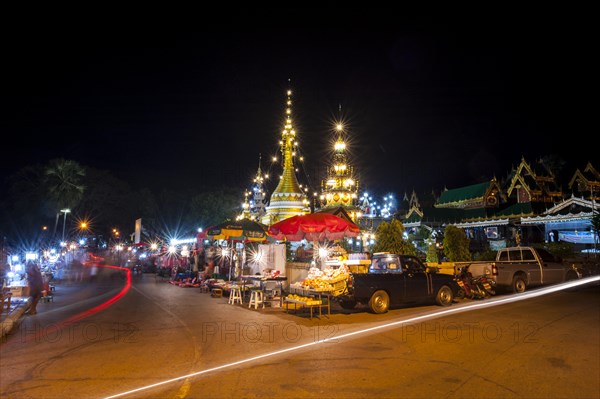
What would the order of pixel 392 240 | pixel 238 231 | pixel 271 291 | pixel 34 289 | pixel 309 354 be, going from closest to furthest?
pixel 309 354 → pixel 34 289 → pixel 271 291 → pixel 238 231 → pixel 392 240

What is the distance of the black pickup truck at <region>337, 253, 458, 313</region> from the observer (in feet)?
38.8

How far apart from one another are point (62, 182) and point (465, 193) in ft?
166

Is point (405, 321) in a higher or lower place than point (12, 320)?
lower

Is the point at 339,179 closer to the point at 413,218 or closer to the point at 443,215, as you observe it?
the point at 443,215

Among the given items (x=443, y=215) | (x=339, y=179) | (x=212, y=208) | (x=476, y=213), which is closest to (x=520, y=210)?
(x=476, y=213)

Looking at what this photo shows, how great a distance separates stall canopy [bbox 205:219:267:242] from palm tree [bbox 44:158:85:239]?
103ft

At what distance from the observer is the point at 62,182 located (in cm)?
4184

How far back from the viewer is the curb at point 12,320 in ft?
30.4

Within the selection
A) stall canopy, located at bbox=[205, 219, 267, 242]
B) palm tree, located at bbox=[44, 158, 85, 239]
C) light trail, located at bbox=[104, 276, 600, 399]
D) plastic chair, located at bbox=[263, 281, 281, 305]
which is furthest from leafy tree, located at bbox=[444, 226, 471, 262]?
palm tree, located at bbox=[44, 158, 85, 239]

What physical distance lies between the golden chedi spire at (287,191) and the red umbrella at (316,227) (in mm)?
27985

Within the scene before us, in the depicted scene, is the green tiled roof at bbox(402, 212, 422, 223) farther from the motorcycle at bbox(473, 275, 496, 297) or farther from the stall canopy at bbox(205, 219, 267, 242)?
the stall canopy at bbox(205, 219, 267, 242)

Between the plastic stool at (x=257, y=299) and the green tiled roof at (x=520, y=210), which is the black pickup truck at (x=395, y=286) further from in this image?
the green tiled roof at (x=520, y=210)

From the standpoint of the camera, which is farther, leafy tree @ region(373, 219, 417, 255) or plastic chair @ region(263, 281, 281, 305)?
leafy tree @ region(373, 219, 417, 255)

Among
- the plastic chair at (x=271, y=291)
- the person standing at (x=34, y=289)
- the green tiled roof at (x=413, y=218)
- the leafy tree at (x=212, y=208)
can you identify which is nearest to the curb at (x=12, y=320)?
the person standing at (x=34, y=289)
